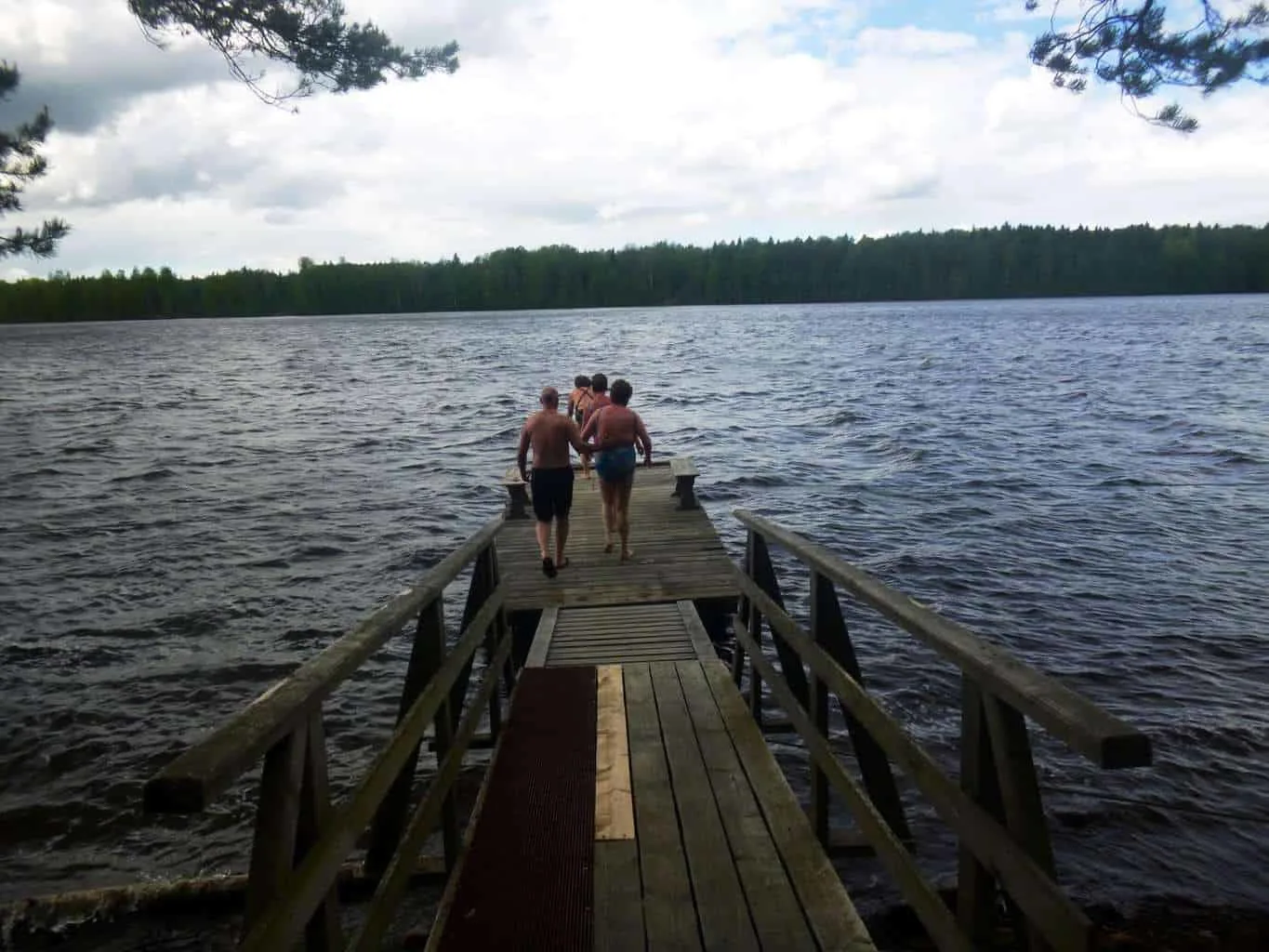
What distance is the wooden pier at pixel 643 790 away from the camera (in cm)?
216

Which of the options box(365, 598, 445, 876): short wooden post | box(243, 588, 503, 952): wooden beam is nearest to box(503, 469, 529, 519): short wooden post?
box(365, 598, 445, 876): short wooden post

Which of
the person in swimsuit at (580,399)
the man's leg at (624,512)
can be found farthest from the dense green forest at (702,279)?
the man's leg at (624,512)

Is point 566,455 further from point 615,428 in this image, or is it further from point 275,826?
point 275,826

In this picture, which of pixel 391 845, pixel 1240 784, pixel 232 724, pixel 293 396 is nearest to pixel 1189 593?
pixel 1240 784

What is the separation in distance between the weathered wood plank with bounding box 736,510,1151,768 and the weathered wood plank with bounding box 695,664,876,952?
3.50 ft

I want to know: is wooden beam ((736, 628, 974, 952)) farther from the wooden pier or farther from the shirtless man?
the shirtless man

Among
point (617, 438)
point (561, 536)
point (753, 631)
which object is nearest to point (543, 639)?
point (753, 631)

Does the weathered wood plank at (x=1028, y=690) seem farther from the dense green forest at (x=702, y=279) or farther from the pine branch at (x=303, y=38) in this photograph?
the dense green forest at (x=702, y=279)

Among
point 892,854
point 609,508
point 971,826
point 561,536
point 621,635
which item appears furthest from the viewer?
point 609,508

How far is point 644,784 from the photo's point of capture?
4496 millimetres

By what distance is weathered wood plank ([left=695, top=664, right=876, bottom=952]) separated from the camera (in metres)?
3.23

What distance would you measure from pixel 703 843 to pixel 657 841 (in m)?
0.19

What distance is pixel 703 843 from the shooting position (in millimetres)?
3916

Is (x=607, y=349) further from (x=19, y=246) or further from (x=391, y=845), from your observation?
(x=391, y=845)
